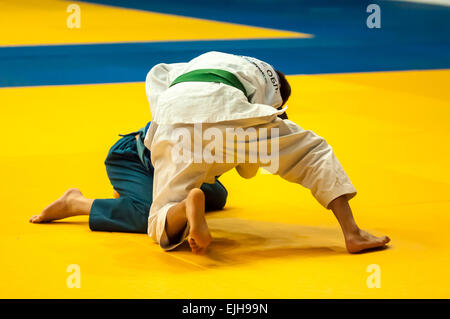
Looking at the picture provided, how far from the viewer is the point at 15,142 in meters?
5.57

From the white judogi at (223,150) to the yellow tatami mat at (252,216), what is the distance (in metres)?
0.29

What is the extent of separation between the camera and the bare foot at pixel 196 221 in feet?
10.6

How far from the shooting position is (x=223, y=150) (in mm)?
3492

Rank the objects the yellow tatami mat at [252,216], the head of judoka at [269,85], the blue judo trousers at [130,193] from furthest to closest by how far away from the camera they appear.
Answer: the blue judo trousers at [130,193] → the head of judoka at [269,85] → the yellow tatami mat at [252,216]

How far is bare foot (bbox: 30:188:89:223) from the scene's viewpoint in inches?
157

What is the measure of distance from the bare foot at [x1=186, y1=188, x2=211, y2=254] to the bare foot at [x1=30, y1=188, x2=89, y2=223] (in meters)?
0.96

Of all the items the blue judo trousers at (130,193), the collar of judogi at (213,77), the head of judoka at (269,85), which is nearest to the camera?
the collar of judogi at (213,77)

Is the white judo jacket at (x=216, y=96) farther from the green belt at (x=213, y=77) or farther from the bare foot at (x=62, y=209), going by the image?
the bare foot at (x=62, y=209)

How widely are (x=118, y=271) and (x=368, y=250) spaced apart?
116 cm

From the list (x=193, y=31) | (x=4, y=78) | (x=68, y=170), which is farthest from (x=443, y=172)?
(x=193, y=31)

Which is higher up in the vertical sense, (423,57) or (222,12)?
(222,12)

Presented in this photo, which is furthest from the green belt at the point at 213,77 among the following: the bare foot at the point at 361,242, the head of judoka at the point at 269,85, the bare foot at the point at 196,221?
the bare foot at the point at 361,242

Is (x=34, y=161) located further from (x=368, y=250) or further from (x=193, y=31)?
(x=193, y=31)

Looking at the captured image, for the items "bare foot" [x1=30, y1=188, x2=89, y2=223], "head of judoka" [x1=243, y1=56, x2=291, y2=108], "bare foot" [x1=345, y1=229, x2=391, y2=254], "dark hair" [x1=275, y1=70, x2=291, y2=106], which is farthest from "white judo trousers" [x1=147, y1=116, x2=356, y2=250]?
"bare foot" [x1=30, y1=188, x2=89, y2=223]
